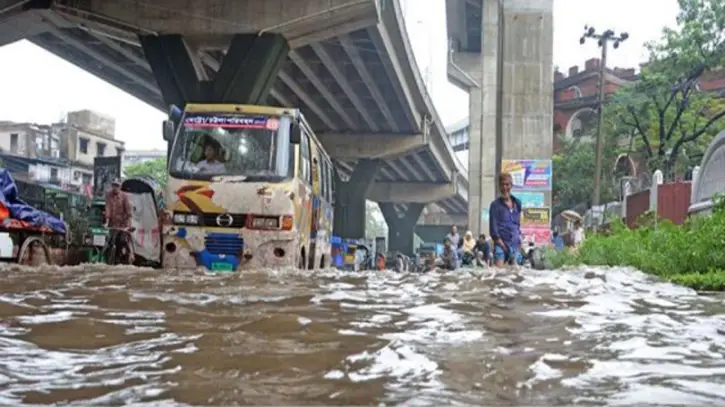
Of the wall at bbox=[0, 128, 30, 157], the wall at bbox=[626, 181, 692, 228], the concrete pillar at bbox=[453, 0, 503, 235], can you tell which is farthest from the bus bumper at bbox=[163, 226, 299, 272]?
the wall at bbox=[0, 128, 30, 157]

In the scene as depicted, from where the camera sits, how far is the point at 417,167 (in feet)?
165

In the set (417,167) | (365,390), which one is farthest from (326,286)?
(417,167)

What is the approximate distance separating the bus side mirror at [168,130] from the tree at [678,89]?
24223 millimetres

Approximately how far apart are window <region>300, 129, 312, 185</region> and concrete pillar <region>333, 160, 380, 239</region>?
88.8 feet

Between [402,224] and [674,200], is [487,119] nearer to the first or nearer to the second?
[674,200]

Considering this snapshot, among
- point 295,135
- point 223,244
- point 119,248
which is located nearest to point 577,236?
point 295,135

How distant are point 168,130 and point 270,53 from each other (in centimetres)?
777

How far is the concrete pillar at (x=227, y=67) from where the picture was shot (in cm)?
1950

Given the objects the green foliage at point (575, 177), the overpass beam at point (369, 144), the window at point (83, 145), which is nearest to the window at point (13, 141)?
the window at point (83, 145)

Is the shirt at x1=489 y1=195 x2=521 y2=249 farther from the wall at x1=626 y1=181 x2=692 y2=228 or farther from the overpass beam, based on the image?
the overpass beam

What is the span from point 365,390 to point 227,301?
308 cm

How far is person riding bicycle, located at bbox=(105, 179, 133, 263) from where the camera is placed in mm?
13055

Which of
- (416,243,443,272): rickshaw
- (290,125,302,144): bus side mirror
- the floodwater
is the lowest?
(416,243,443,272): rickshaw

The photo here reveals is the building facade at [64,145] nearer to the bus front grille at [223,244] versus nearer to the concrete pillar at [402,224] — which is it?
the concrete pillar at [402,224]
